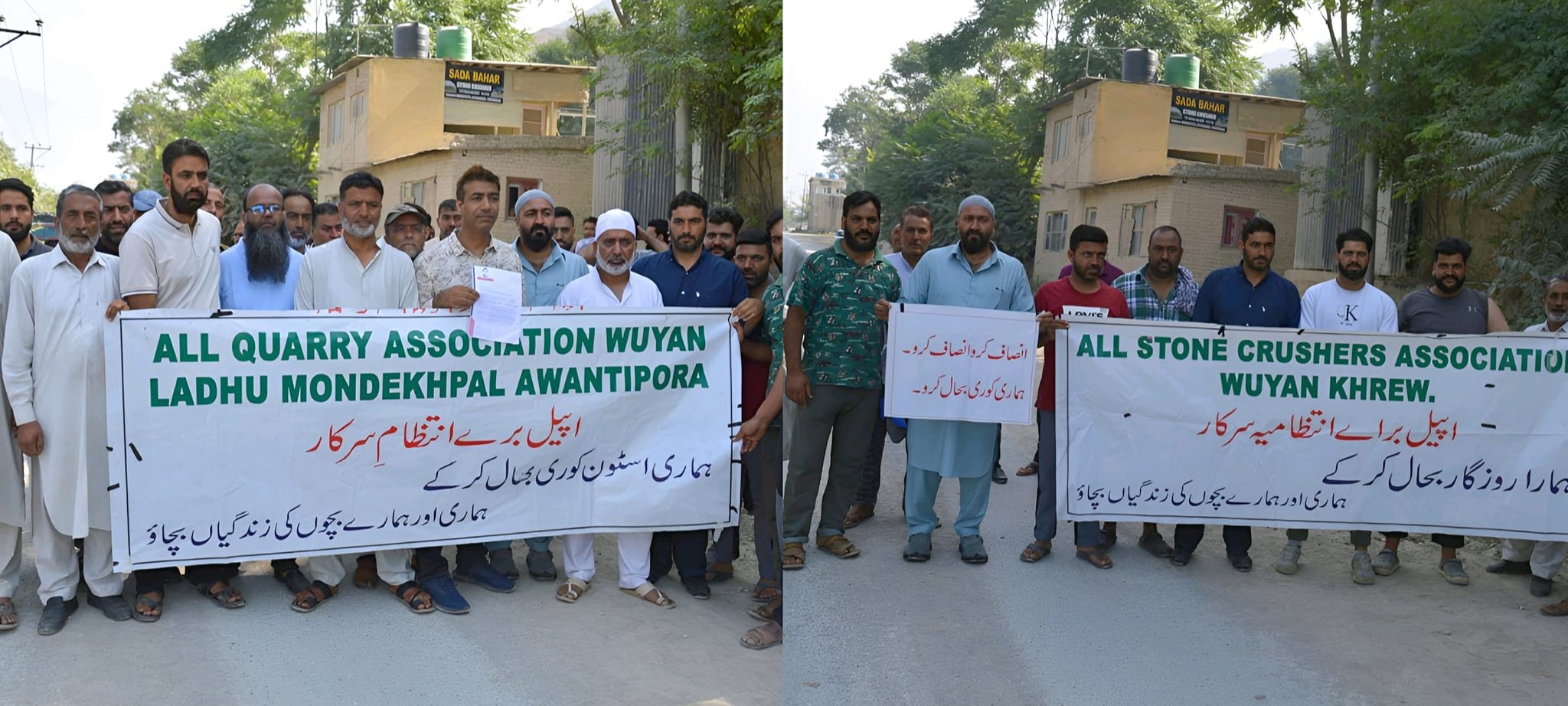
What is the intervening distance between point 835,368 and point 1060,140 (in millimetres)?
1175

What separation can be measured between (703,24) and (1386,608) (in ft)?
11.6

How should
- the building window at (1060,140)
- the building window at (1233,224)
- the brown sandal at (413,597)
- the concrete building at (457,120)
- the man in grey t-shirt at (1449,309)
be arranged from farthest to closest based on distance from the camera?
the concrete building at (457,120) → the man in grey t-shirt at (1449,309) → the brown sandal at (413,597) → the building window at (1233,224) → the building window at (1060,140)

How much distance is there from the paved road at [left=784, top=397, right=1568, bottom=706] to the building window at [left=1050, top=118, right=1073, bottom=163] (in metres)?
1.43

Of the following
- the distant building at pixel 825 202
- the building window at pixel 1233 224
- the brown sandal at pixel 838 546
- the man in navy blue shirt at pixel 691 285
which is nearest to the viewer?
the distant building at pixel 825 202

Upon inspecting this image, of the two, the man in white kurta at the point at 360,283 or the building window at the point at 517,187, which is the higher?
the building window at the point at 517,187

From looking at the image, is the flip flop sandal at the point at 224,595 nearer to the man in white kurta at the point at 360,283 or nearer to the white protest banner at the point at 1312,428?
the man in white kurta at the point at 360,283

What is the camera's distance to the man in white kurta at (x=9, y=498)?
13.9 feet

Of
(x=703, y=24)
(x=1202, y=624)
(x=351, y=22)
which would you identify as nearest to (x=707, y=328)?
(x=703, y=24)

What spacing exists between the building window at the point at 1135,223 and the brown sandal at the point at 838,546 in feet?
4.48

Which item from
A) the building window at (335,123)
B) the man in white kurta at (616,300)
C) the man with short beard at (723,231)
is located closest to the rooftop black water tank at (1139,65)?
the man with short beard at (723,231)

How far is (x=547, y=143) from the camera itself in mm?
Result: 5570

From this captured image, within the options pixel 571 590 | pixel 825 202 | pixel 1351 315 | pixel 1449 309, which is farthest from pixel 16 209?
pixel 1449 309

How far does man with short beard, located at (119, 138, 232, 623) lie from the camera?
4.10 metres

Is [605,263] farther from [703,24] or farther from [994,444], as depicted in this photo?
[994,444]
